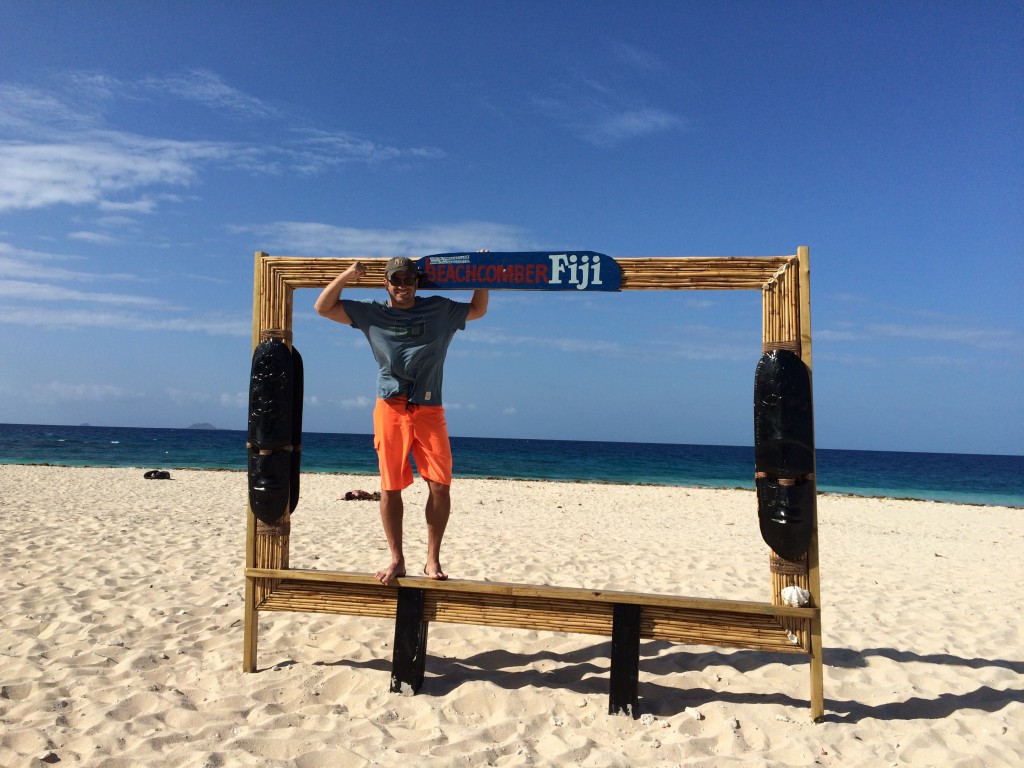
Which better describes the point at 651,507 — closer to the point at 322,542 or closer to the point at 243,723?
the point at 322,542

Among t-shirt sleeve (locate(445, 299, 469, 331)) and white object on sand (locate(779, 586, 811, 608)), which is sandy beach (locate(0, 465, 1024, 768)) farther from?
t-shirt sleeve (locate(445, 299, 469, 331))

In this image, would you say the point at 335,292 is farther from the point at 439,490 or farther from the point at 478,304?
the point at 439,490

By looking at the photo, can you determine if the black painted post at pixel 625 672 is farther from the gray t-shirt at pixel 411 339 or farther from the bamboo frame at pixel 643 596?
the gray t-shirt at pixel 411 339

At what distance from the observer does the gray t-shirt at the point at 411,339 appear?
3779mm

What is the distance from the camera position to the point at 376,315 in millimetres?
3896

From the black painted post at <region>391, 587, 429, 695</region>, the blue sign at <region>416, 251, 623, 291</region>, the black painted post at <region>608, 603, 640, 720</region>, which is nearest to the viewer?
the black painted post at <region>608, 603, 640, 720</region>

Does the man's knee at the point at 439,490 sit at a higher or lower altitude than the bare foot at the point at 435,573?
higher

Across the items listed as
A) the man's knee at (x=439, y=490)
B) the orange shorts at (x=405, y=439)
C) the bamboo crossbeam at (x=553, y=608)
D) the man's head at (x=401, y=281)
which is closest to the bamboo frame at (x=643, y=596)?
the bamboo crossbeam at (x=553, y=608)

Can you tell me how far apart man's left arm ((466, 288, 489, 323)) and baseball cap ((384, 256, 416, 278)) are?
420mm

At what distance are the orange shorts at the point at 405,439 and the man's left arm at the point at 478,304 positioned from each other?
0.63 metres

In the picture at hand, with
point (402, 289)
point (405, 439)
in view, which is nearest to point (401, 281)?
point (402, 289)

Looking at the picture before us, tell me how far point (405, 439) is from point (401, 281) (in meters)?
0.93

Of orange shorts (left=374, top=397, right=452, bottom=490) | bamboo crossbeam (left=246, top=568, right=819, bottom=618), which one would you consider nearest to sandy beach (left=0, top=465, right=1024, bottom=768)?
bamboo crossbeam (left=246, top=568, right=819, bottom=618)

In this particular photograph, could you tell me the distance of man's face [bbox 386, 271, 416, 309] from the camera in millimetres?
3777
